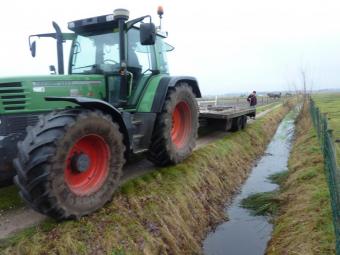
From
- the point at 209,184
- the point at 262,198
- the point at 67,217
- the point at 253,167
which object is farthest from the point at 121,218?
the point at 253,167

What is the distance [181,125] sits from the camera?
8602mm

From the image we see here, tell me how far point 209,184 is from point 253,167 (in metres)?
4.42

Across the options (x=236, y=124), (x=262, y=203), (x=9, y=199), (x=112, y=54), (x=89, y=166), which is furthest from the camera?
(x=236, y=124)

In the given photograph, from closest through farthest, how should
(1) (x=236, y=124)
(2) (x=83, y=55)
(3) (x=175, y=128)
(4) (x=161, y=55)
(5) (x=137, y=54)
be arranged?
(2) (x=83, y=55) < (5) (x=137, y=54) < (4) (x=161, y=55) < (3) (x=175, y=128) < (1) (x=236, y=124)

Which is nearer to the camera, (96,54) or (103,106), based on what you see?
(103,106)

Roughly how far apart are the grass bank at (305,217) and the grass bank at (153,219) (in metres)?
1.32

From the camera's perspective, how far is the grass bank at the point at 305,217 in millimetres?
5191

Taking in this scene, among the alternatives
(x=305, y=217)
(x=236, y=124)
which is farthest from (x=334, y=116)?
(x=305, y=217)

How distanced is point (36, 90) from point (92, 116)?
42.7 inches

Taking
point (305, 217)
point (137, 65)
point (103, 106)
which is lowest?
point (305, 217)

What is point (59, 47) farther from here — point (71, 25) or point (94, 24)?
point (94, 24)

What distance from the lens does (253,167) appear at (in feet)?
41.1

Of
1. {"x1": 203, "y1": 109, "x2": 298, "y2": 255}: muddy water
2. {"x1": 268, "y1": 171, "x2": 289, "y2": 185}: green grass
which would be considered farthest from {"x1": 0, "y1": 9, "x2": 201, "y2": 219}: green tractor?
{"x1": 268, "y1": 171, "x2": 289, "y2": 185}: green grass

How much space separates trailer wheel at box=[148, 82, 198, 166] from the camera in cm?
724
